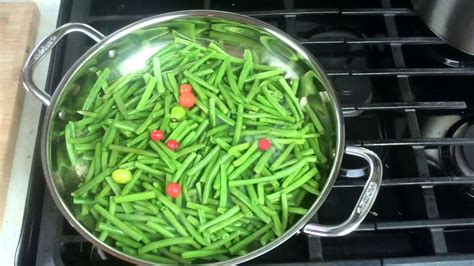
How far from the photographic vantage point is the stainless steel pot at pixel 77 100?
896 millimetres

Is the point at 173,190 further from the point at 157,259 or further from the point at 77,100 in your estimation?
the point at 77,100

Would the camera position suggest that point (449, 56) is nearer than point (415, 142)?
No

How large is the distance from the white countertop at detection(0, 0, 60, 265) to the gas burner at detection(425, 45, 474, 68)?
0.77 m

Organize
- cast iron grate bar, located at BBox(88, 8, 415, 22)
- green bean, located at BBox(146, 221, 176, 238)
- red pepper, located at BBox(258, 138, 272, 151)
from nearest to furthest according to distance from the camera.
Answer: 1. green bean, located at BBox(146, 221, 176, 238)
2. red pepper, located at BBox(258, 138, 272, 151)
3. cast iron grate bar, located at BBox(88, 8, 415, 22)

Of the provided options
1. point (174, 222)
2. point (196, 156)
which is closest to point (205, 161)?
point (196, 156)

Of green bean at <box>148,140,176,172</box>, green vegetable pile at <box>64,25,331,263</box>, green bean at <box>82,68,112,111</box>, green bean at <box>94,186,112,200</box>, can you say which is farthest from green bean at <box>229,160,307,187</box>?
green bean at <box>82,68,112,111</box>

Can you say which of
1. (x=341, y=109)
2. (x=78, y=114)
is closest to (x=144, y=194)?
(x=78, y=114)

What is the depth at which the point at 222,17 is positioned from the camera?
3.72 ft

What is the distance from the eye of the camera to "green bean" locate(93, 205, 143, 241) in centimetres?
97

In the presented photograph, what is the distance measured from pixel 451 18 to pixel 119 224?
0.63m

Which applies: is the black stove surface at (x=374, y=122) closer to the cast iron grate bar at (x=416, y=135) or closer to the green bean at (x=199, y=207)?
the cast iron grate bar at (x=416, y=135)

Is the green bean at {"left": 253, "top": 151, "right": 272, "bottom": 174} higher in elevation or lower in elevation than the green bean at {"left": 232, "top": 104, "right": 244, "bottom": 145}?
lower

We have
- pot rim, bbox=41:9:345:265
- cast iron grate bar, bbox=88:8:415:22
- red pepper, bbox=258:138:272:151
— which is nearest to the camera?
pot rim, bbox=41:9:345:265

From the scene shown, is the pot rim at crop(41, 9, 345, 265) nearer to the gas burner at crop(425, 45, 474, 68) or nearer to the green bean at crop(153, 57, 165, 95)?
the green bean at crop(153, 57, 165, 95)
